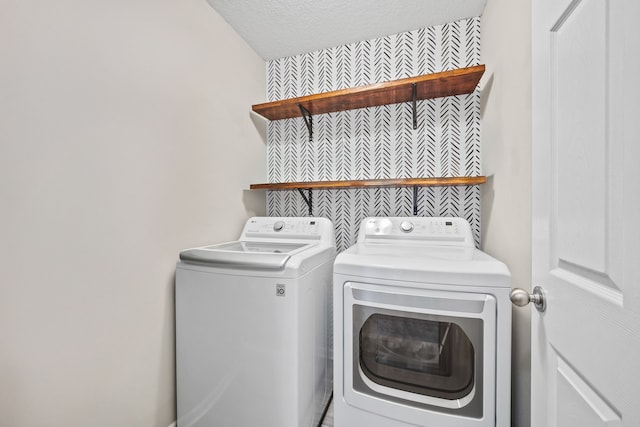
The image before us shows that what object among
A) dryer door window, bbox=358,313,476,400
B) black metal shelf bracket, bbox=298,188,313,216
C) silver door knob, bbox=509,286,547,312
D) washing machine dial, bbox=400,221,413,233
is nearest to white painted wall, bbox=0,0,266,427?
black metal shelf bracket, bbox=298,188,313,216

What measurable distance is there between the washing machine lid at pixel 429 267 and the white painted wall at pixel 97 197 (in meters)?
0.94

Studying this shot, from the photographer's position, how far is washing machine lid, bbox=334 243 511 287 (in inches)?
40.1

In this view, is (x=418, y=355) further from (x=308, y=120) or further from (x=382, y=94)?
(x=308, y=120)

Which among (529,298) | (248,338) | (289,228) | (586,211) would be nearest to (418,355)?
(529,298)

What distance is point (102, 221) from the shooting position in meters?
1.07

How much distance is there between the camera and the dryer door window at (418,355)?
108 centimetres

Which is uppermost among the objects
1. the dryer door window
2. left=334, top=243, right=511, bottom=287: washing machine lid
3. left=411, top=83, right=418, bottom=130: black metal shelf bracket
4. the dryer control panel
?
left=411, top=83, right=418, bottom=130: black metal shelf bracket

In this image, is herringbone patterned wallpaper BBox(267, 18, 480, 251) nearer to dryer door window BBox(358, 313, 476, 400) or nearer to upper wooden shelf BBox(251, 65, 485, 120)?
upper wooden shelf BBox(251, 65, 485, 120)

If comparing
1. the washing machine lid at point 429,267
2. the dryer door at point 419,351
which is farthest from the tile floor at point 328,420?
the washing machine lid at point 429,267

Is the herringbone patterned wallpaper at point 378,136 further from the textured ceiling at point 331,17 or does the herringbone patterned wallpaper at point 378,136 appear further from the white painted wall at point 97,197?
the white painted wall at point 97,197

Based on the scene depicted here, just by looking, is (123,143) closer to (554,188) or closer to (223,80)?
(223,80)

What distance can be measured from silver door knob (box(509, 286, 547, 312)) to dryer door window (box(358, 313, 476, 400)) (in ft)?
1.53

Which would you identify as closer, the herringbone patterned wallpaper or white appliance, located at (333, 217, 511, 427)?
white appliance, located at (333, 217, 511, 427)

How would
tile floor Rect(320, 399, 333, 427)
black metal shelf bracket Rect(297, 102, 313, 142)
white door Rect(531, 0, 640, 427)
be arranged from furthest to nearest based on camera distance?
black metal shelf bracket Rect(297, 102, 313, 142)
tile floor Rect(320, 399, 333, 427)
white door Rect(531, 0, 640, 427)
